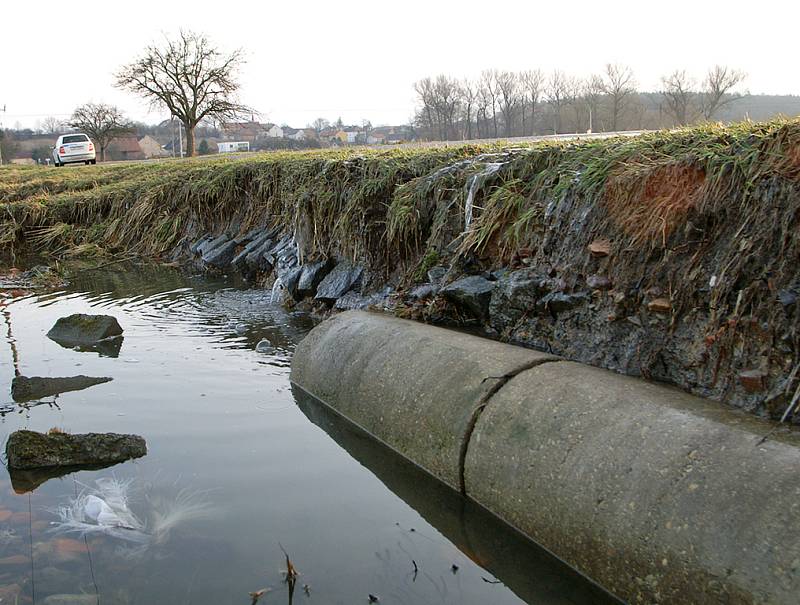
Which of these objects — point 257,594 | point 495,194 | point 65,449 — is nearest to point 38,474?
point 65,449

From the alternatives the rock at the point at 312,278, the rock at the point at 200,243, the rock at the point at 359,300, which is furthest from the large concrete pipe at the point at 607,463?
the rock at the point at 200,243

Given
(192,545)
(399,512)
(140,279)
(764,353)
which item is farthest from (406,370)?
(140,279)

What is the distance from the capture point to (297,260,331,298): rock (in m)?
9.05

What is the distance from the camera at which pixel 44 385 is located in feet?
21.2

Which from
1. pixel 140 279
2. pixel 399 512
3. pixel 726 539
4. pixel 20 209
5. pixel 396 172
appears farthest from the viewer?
pixel 20 209

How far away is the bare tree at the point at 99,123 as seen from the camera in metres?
58.5

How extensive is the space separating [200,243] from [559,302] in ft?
32.4

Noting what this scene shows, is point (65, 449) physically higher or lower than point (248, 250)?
lower

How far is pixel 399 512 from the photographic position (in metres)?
4.18

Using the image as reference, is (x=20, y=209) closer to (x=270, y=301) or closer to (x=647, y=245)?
(x=270, y=301)

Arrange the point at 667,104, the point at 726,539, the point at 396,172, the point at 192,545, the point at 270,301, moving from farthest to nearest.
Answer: the point at 667,104 < the point at 270,301 < the point at 396,172 < the point at 192,545 < the point at 726,539

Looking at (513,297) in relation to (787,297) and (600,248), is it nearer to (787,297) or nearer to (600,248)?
(600,248)

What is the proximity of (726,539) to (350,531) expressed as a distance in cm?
201

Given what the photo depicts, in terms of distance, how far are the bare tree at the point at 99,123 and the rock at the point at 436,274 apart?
5799cm
